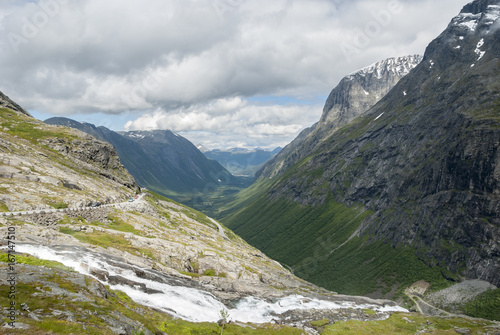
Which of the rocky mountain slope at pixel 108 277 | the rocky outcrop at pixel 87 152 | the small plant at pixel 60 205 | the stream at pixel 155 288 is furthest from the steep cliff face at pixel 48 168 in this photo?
the stream at pixel 155 288

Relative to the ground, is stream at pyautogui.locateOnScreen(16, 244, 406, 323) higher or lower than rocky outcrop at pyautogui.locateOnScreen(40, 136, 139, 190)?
lower

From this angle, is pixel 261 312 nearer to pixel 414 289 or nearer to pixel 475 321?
pixel 475 321

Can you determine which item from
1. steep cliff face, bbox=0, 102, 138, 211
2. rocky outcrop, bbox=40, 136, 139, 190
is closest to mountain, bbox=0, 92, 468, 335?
steep cliff face, bbox=0, 102, 138, 211

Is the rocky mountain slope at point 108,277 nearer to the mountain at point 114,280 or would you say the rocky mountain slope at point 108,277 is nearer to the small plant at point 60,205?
the mountain at point 114,280

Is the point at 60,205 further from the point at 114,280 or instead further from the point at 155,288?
the point at 155,288

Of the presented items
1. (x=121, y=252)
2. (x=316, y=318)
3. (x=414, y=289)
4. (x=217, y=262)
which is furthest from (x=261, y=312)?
(x=414, y=289)

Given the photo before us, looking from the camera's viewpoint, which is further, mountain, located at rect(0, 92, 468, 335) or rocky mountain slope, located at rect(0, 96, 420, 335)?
mountain, located at rect(0, 92, 468, 335)

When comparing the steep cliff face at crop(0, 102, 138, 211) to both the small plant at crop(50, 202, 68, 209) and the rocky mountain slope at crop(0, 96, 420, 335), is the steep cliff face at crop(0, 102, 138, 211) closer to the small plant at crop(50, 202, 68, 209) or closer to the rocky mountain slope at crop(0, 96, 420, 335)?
the small plant at crop(50, 202, 68, 209)

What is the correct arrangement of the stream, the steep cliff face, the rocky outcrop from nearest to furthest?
the stream → the steep cliff face → the rocky outcrop

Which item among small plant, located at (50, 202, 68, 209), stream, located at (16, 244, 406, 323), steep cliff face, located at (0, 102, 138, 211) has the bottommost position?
stream, located at (16, 244, 406, 323)

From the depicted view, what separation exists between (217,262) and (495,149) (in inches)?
8240

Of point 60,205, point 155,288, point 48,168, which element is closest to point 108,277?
point 155,288

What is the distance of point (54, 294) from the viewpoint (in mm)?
34188

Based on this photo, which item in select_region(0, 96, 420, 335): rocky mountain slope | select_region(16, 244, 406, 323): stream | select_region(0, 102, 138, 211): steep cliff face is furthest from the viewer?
select_region(0, 102, 138, 211): steep cliff face
